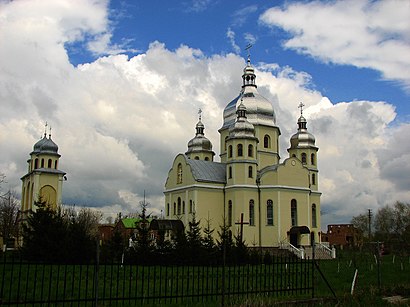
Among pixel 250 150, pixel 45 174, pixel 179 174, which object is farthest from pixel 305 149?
pixel 45 174

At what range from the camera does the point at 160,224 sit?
41344mm

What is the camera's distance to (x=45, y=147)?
167 ft

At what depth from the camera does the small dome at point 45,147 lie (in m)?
50.8

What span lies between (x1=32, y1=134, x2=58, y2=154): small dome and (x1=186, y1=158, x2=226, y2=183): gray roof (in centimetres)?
1561

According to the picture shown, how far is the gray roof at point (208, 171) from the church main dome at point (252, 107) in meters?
5.08

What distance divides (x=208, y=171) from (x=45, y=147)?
716 inches

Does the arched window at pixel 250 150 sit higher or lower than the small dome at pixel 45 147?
lower

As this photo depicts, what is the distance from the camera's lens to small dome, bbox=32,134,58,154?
167 ft

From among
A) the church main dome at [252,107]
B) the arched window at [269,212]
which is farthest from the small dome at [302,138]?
the arched window at [269,212]

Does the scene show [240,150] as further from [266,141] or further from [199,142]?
[199,142]

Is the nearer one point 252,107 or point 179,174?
point 179,174

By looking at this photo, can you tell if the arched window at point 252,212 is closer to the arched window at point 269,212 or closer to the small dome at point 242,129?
the arched window at point 269,212

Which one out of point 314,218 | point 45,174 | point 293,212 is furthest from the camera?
point 45,174

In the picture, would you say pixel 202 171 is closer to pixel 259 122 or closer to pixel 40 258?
pixel 259 122
